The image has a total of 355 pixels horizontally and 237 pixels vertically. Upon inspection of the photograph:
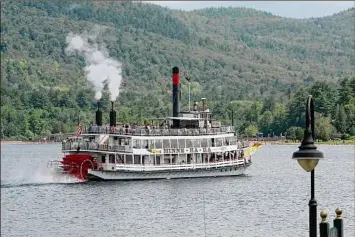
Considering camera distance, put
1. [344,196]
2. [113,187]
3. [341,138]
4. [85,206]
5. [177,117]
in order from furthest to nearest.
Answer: [341,138], [177,117], [113,187], [344,196], [85,206]

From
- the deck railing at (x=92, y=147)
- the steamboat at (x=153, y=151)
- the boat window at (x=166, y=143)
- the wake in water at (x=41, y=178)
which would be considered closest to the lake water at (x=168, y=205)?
the wake in water at (x=41, y=178)

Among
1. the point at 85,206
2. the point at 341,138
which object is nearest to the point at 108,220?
the point at 85,206

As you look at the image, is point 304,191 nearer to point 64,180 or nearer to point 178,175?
point 178,175

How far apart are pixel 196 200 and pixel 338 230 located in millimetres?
44017

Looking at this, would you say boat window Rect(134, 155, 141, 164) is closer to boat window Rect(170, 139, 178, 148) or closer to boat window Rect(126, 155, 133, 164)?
boat window Rect(126, 155, 133, 164)

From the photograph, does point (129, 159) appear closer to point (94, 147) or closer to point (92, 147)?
point (94, 147)

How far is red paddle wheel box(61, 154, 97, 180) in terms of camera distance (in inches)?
3194

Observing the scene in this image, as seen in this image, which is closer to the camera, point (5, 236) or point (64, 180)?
point (5, 236)

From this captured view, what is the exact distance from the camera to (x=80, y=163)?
8138cm

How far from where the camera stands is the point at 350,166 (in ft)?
382

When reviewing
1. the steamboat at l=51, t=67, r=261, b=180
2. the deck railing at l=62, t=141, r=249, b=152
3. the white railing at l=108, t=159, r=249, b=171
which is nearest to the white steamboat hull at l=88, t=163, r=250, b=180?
the steamboat at l=51, t=67, r=261, b=180

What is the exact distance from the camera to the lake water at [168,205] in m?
52.7

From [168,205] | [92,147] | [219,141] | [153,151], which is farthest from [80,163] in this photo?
[168,205]

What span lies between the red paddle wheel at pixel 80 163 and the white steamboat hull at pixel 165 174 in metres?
0.50
